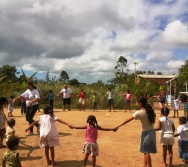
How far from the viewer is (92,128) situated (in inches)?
211

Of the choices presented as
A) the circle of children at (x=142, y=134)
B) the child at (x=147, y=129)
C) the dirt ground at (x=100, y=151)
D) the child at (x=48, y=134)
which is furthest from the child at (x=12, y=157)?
the child at (x=147, y=129)

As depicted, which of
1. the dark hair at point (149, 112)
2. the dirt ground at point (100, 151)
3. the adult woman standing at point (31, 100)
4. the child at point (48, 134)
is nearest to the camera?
the dark hair at point (149, 112)

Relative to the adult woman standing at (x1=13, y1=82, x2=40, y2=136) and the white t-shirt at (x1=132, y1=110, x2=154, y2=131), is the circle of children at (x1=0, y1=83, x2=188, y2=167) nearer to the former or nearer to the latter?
the white t-shirt at (x1=132, y1=110, x2=154, y2=131)

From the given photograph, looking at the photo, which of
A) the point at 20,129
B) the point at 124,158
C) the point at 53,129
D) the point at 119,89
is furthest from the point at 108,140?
the point at 119,89

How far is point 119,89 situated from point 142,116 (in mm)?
19564

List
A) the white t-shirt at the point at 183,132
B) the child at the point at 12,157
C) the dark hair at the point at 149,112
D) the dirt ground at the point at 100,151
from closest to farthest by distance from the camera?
the child at the point at 12,157
the dark hair at the point at 149,112
the dirt ground at the point at 100,151
the white t-shirt at the point at 183,132

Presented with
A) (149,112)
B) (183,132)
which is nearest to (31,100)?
(149,112)

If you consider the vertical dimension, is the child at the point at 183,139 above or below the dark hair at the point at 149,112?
below

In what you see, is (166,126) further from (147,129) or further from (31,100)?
(31,100)

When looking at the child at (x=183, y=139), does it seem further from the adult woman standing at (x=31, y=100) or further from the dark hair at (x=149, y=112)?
the adult woman standing at (x=31, y=100)

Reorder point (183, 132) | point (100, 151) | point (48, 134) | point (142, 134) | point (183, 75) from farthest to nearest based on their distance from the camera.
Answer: point (183, 75), point (100, 151), point (183, 132), point (48, 134), point (142, 134)

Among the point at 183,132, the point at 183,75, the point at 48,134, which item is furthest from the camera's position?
the point at 183,75

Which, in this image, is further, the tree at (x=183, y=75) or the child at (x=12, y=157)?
the tree at (x=183, y=75)

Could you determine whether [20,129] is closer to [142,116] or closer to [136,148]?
[136,148]
